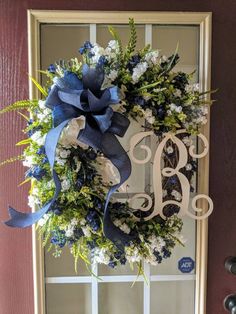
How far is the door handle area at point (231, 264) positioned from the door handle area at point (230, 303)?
0.29 feet

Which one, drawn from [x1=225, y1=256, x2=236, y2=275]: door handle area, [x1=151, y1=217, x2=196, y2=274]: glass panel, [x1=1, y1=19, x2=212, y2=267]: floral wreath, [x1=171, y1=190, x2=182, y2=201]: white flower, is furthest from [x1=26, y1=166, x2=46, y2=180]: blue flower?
[x1=225, y1=256, x2=236, y2=275]: door handle area

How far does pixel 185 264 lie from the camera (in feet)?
3.40

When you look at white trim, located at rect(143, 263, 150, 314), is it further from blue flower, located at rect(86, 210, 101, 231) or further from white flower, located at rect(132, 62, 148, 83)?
white flower, located at rect(132, 62, 148, 83)

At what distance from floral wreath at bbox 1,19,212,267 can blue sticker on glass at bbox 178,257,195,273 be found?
143mm

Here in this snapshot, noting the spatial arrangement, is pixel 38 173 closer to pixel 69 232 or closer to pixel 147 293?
pixel 69 232

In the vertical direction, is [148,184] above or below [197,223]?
above

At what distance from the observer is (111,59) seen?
0.84 meters

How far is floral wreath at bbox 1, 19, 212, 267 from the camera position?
2.55ft

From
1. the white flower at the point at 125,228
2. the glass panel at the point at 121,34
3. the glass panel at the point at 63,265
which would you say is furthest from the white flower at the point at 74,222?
the glass panel at the point at 121,34

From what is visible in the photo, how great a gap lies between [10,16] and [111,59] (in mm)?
336

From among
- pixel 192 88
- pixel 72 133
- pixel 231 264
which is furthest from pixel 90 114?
pixel 231 264

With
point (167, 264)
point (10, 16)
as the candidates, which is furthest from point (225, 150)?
point (10, 16)

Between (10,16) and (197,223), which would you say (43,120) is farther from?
(197,223)

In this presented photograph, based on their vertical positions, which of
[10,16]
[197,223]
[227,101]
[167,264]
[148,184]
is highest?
[10,16]
